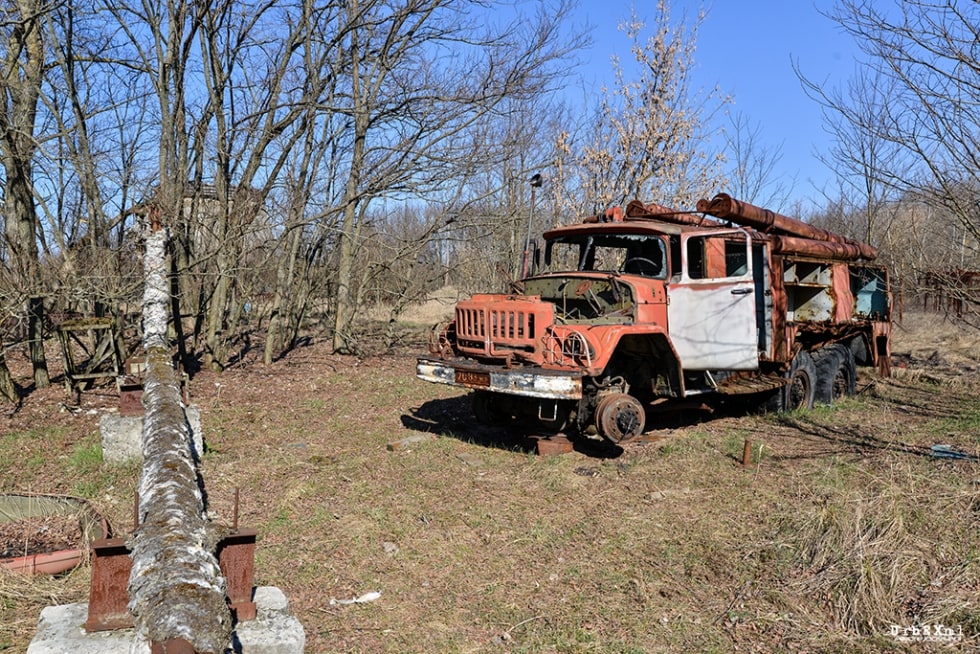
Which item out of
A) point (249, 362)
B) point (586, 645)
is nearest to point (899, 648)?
point (586, 645)

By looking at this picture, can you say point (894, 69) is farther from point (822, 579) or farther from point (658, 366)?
point (822, 579)

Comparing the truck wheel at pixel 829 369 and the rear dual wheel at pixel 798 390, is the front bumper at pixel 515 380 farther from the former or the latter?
the truck wheel at pixel 829 369

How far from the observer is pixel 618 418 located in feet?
22.7

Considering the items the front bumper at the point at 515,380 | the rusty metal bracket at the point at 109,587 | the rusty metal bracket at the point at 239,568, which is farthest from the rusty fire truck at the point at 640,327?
the rusty metal bracket at the point at 109,587

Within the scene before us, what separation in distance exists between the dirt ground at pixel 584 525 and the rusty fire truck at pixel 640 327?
0.49 metres

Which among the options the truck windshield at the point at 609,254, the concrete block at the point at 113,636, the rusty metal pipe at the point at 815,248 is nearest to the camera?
the concrete block at the point at 113,636

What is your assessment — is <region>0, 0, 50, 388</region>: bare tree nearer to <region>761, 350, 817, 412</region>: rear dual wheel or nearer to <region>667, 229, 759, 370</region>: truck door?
<region>667, 229, 759, 370</region>: truck door

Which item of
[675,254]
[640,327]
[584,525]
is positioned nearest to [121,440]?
[584,525]

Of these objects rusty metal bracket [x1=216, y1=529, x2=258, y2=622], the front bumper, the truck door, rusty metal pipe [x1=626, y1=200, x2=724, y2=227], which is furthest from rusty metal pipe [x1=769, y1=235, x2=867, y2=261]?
rusty metal bracket [x1=216, y1=529, x2=258, y2=622]

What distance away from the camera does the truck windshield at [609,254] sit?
7.93 m

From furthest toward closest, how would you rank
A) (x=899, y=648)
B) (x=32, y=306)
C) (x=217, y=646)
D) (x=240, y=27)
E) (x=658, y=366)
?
(x=240, y=27)
(x=32, y=306)
(x=658, y=366)
(x=899, y=648)
(x=217, y=646)

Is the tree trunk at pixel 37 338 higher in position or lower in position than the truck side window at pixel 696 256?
lower

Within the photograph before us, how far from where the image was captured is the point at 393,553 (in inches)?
196

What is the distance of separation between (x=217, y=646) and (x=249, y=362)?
35.7 ft
